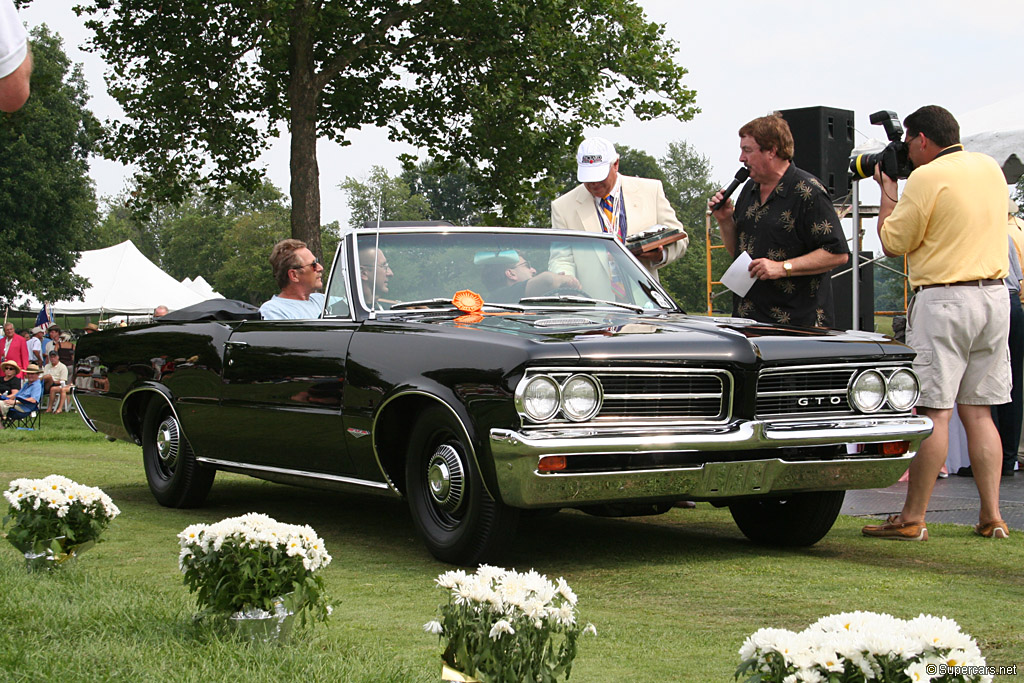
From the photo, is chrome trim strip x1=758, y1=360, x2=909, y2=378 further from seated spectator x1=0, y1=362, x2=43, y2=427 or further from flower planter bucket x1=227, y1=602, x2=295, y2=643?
seated spectator x1=0, y1=362, x2=43, y2=427

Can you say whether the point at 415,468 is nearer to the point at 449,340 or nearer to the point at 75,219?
the point at 449,340

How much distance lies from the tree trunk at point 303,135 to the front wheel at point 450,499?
1579 cm

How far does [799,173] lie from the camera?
6.84m

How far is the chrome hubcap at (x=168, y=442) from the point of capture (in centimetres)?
773

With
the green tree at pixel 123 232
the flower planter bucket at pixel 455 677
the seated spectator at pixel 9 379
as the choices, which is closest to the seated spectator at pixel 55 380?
the seated spectator at pixel 9 379

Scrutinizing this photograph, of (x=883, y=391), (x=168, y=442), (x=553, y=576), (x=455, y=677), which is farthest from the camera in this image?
(x=168, y=442)

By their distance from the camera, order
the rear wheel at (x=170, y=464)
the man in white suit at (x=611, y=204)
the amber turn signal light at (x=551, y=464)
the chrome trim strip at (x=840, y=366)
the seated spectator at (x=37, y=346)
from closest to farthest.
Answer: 1. the amber turn signal light at (x=551, y=464)
2. the chrome trim strip at (x=840, y=366)
3. the rear wheel at (x=170, y=464)
4. the man in white suit at (x=611, y=204)
5. the seated spectator at (x=37, y=346)

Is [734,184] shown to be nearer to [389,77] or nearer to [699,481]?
[699,481]

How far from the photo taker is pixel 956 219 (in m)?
6.18

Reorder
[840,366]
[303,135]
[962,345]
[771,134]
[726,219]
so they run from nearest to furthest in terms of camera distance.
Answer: [840,366] → [962,345] → [771,134] → [726,219] → [303,135]

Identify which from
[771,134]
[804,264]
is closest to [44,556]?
[804,264]

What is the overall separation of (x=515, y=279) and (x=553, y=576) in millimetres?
1836

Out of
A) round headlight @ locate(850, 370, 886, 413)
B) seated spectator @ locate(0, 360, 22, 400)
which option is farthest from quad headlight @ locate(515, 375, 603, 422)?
seated spectator @ locate(0, 360, 22, 400)

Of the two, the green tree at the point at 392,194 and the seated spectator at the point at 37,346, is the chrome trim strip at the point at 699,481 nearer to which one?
the seated spectator at the point at 37,346
